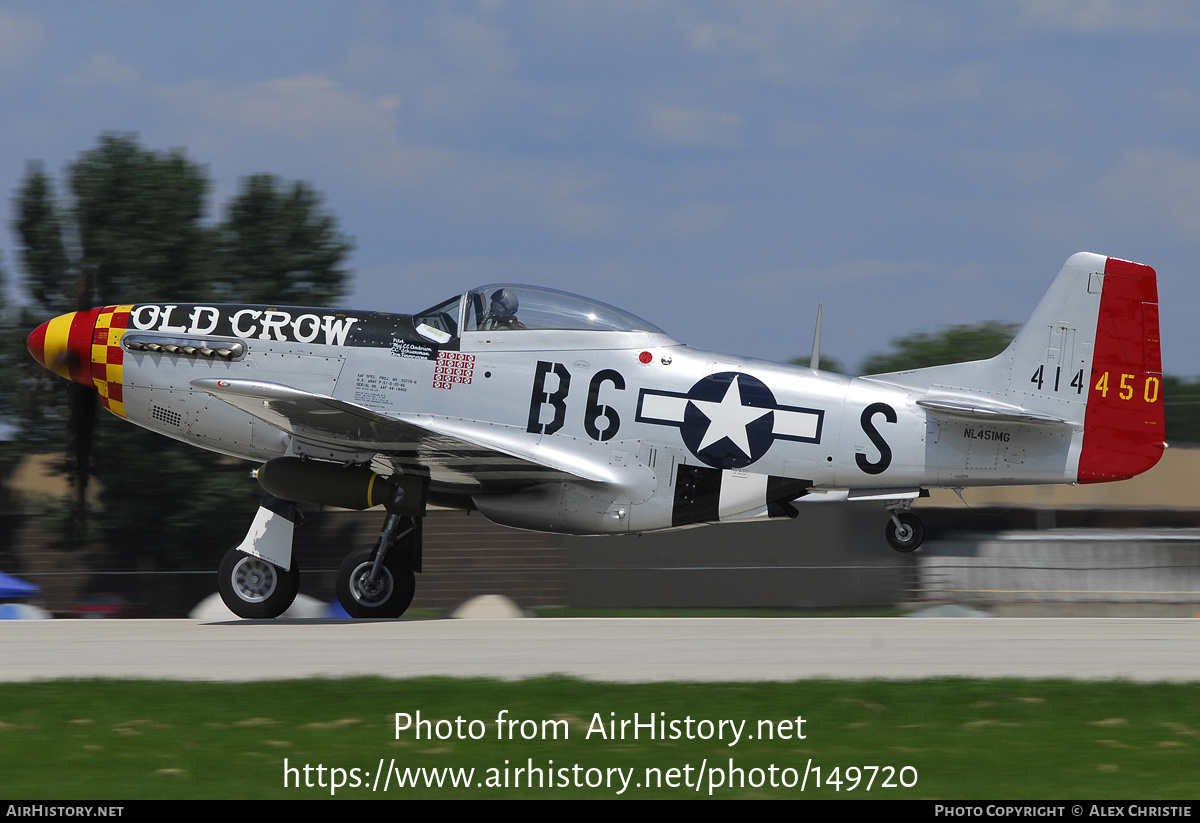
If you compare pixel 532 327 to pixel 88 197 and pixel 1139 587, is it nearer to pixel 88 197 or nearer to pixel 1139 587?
pixel 1139 587

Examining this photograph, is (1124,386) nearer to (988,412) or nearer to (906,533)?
(988,412)

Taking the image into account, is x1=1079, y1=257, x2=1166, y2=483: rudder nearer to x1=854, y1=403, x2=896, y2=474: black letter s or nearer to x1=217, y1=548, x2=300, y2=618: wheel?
x1=854, y1=403, x2=896, y2=474: black letter s

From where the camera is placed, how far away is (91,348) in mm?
13406

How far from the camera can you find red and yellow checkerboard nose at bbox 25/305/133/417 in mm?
13383

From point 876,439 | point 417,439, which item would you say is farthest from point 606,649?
point 876,439

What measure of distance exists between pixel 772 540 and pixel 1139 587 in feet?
29.6

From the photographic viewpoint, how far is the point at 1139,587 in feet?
61.6

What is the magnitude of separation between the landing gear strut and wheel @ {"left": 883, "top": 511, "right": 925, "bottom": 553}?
478 centimetres

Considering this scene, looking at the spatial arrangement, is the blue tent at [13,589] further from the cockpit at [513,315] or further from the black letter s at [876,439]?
the black letter s at [876,439]

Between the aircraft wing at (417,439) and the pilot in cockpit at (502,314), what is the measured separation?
1019mm

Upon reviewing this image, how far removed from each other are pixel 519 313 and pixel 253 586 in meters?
3.82

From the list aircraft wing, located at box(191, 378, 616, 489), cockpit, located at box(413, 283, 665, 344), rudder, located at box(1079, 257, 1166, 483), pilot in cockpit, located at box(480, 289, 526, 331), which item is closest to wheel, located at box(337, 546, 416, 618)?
aircraft wing, located at box(191, 378, 616, 489)

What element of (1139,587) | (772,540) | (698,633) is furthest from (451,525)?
(698,633)
